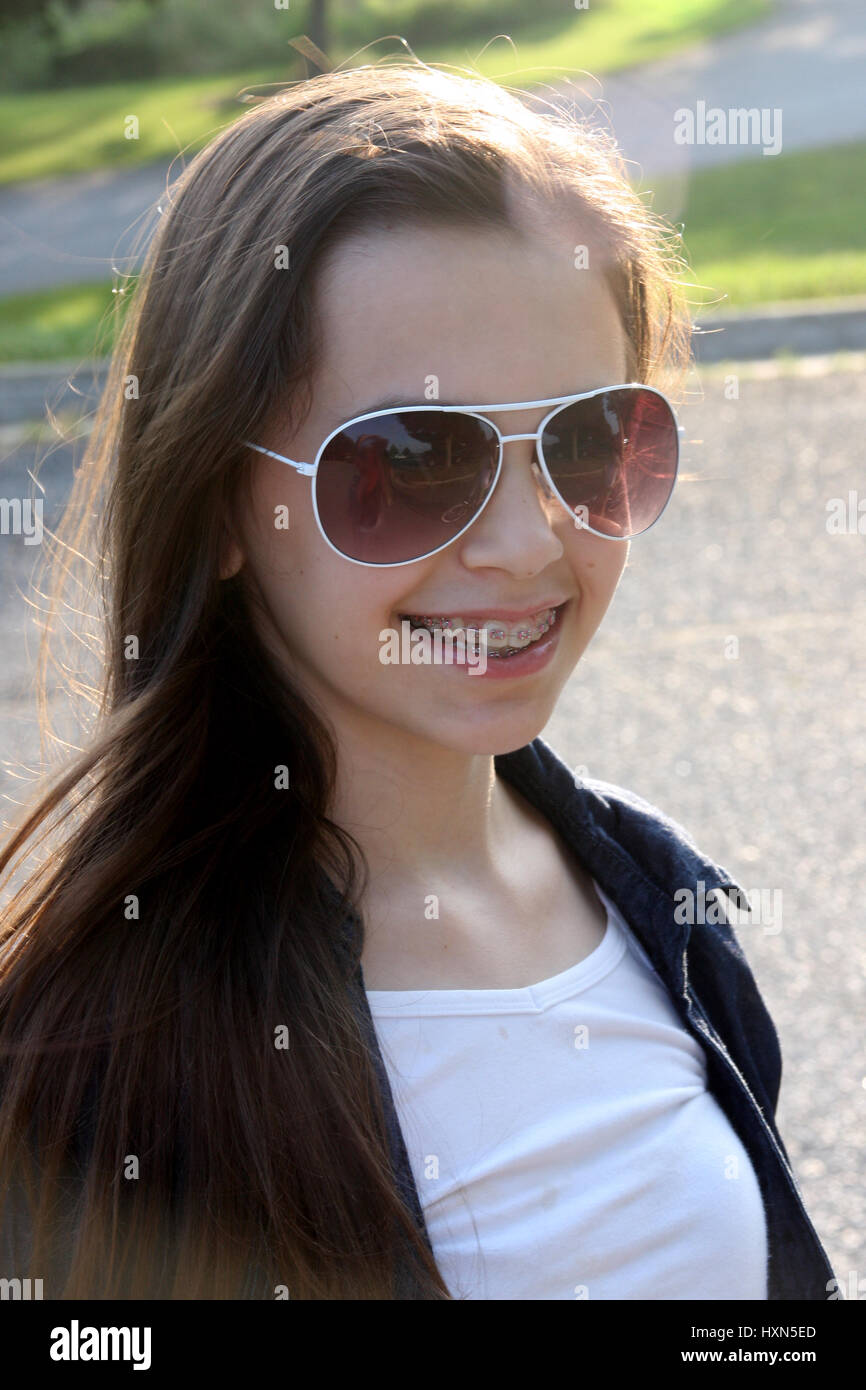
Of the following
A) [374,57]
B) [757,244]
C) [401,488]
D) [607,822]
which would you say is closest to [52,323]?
[757,244]

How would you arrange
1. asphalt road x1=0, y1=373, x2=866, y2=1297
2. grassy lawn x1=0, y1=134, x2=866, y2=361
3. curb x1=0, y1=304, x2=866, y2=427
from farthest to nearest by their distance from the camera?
grassy lawn x1=0, y1=134, x2=866, y2=361, curb x1=0, y1=304, x2=866, y2=427, asphalt road x1=0, y1=373, x2=866, y2=1297

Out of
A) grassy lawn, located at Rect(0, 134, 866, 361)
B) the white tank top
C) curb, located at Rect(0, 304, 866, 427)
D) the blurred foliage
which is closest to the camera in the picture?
the white tank top

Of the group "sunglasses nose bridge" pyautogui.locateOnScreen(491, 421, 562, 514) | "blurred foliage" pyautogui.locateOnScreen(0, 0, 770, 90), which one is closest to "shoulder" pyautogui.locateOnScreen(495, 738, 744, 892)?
"sunglasses nose bridge" pyautogui.locateOnScreen(491, 421, 562, 514)

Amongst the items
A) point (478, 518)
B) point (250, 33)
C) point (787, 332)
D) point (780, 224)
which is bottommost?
point (478, 518)

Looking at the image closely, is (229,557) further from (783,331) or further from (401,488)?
(783,331)

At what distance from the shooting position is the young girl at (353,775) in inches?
50.4

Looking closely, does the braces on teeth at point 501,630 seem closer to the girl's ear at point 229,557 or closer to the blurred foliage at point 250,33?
the girl's ear at point 229,557

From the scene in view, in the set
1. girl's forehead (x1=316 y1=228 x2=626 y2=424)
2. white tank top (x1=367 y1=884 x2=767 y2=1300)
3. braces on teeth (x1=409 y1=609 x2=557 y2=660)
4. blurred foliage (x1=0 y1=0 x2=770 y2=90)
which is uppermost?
blurred foliage (x1=0 y1=0 x2=770 y2=90)

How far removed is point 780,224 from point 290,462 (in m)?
10.3

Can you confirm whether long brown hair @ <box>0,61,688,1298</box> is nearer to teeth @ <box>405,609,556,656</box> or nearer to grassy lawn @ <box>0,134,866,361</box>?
teeth @ <box>405,609,556,656</box>

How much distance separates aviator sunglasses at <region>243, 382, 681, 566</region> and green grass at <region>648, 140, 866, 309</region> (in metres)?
7.32

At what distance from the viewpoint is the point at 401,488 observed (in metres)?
1.38

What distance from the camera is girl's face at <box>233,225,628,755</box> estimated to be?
1.35 m

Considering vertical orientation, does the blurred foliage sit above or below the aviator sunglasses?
A: above
